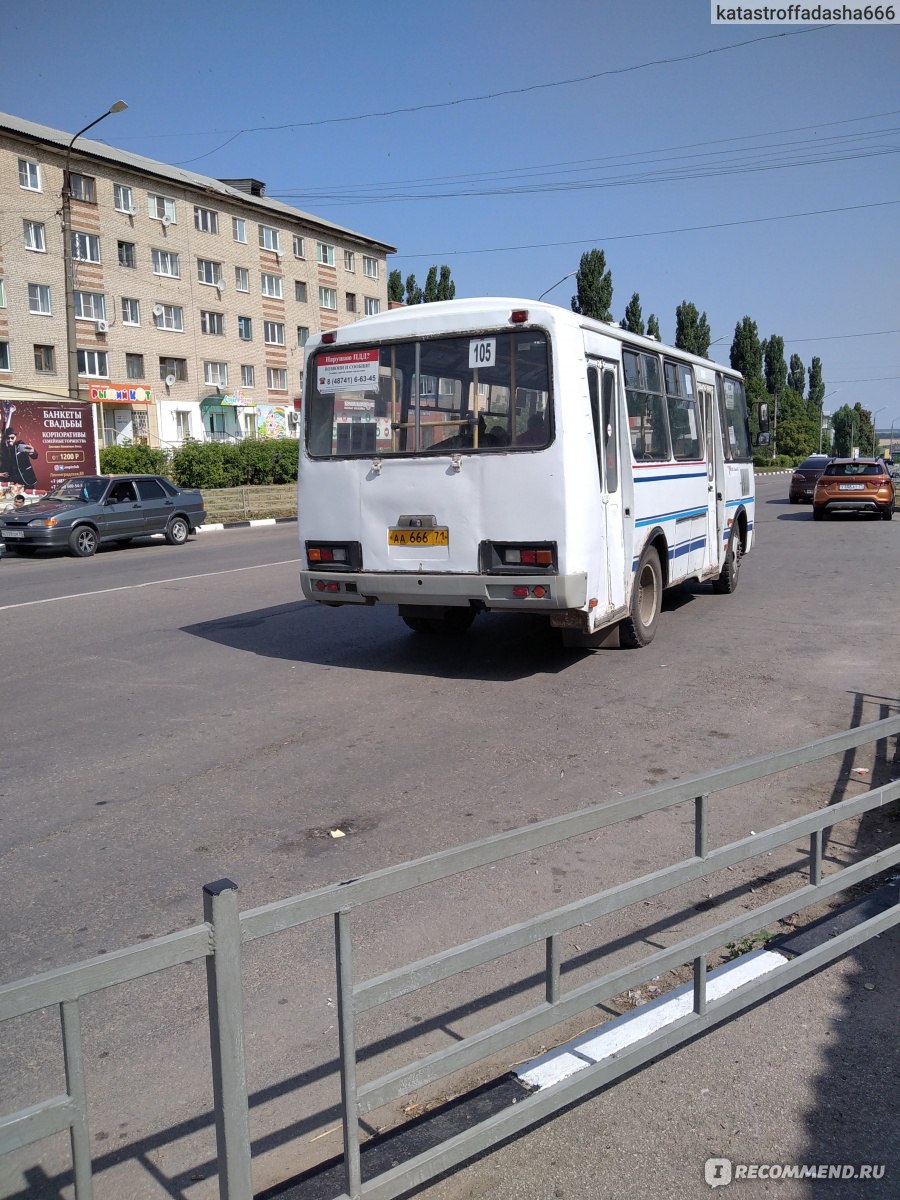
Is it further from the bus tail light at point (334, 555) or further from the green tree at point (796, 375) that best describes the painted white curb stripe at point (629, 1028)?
the green tree at point (796, 375)

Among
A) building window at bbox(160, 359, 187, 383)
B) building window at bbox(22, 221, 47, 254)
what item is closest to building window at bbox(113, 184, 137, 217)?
building window at bbox(22, 221, 47, 254)

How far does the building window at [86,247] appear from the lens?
143 ft

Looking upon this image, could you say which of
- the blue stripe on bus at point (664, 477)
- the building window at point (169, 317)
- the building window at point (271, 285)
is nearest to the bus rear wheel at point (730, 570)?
the blue stripe on bus at point (664, 477)

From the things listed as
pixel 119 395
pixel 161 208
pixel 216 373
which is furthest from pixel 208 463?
pixel 161 208

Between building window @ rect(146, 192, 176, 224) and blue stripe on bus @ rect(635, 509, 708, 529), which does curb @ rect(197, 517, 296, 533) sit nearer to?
blue stripe on bus @ rect(635, 509, 708, 529)

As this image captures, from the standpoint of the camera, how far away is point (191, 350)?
161 feet

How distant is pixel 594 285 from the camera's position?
203 ft

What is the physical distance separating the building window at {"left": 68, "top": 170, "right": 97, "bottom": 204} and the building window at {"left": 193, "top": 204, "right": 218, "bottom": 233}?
19.6ft

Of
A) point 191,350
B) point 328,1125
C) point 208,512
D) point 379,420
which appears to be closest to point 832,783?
point 328,1125

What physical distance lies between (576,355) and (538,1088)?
20.6 feet

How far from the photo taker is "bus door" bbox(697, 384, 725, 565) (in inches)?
490

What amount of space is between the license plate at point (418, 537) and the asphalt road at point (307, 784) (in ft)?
3.81

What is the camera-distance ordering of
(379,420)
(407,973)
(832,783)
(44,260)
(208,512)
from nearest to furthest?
(407,973)
(832,783)
(379,420)
(208,512)
(44,260)

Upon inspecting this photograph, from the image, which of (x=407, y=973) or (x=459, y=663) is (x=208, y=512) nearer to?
(x=459, y=663)
